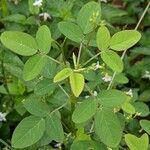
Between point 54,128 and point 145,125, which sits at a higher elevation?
point 54,128

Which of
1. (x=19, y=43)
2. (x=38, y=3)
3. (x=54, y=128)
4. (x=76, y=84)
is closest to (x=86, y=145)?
(x=54, y=128)

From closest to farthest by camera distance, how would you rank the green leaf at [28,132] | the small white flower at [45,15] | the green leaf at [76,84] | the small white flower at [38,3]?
the green leaf at [76,84]
the green leaf at [28,132]
the small white flower at [38,3]
the small white flower at [45,15]

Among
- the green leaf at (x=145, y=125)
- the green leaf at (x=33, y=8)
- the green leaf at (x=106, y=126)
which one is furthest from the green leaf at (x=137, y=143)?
the green leaf at (x=33, y=8)

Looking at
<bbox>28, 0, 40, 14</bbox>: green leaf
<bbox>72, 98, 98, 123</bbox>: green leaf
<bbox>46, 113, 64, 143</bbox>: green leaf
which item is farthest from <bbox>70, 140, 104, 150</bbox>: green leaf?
<bbox>28, 0, 40, 14</bbox>: green leaf

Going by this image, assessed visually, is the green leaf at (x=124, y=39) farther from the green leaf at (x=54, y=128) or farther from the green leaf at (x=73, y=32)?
the green leaf at (x=54, y=128)

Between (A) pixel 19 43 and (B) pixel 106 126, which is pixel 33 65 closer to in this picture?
(A) pixel 19 43

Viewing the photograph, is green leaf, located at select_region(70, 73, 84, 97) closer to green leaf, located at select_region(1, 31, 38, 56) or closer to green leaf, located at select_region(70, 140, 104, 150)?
green leaf, located at select_region(1, 31, 38, 56)

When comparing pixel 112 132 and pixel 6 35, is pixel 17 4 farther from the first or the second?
pixel 112 132

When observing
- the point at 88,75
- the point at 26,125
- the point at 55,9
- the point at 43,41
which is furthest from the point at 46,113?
the point at 55,9
